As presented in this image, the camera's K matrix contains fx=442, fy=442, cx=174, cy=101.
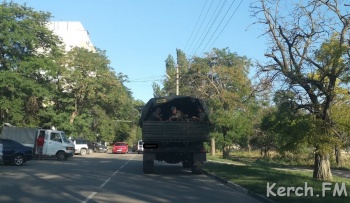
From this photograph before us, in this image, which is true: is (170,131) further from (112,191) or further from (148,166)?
(112,191)

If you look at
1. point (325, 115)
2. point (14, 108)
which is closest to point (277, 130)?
point (325, 115)

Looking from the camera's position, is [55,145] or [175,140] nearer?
[175,140]

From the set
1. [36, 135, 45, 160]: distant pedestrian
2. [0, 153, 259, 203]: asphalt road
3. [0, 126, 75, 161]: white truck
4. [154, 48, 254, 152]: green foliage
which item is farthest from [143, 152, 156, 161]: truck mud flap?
[154, 48, 254, 152]: green foliage

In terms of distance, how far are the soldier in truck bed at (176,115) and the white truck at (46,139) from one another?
1577cm

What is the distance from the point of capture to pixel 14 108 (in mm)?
42219

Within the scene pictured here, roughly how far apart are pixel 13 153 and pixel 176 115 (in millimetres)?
11240

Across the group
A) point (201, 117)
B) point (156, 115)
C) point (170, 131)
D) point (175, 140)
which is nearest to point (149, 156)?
point (175, 140)

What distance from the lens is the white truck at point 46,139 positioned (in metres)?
34.4

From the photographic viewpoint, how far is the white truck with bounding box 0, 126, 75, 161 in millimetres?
34375

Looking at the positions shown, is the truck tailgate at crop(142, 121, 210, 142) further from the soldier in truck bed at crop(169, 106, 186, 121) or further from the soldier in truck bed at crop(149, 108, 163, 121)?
the soldier in truck bed at crop(149, 108, 163, 121)

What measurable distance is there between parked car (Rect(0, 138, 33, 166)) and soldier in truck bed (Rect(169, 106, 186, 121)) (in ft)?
34.3

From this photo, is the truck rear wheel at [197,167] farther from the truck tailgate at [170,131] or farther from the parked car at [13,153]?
the parked car at [13,153]

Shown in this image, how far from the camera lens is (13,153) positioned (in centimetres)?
2669

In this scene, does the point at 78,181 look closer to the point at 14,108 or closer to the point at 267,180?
the point at 267,180
